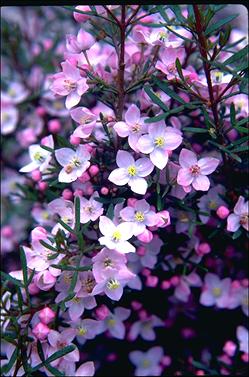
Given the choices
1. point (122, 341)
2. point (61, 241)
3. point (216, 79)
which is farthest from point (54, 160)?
point (122, 341)

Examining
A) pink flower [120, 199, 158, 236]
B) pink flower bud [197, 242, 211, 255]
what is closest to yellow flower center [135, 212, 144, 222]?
pink flower [120, 199, 158, 236]

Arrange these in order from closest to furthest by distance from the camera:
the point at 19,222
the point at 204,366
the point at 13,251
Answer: the point at 204,366, the point at 13,251, the point at 19,222

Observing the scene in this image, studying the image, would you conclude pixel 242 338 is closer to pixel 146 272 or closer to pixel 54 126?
pixel 146 272

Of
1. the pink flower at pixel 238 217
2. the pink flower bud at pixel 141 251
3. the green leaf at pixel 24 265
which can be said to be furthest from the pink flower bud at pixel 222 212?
the green leaf at pixel 24 265

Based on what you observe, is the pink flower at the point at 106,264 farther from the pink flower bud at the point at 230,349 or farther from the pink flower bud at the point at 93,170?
the pink flower bud at the point at 230,349

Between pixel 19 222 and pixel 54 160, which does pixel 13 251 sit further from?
pixel 54 160
